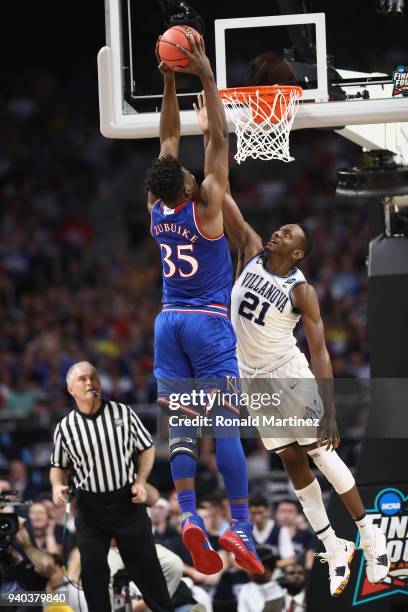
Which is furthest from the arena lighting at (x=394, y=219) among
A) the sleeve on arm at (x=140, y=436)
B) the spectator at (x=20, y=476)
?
the spectator at (x=20, y=476)

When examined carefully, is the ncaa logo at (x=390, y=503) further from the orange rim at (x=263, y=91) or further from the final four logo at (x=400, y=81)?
the orange rim at (x=263, y=91)

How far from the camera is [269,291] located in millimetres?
7926

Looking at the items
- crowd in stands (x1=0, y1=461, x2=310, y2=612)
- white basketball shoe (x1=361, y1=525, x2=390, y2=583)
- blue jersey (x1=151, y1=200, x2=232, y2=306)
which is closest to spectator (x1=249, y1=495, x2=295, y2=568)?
crowd in stands (x1=0, y1=461, x2=310, y2=612)

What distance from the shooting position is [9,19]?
22.1 meters

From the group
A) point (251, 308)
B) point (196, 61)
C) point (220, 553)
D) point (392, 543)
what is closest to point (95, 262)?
point (220, 553)

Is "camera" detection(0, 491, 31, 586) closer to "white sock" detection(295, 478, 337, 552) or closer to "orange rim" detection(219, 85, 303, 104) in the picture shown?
"white sock" detection(295, 478, 337, 552)

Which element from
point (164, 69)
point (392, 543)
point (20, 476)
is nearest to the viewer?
point (164, 69)

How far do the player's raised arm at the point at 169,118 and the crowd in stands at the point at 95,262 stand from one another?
182 inches

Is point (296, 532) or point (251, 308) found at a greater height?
point (251, 308)

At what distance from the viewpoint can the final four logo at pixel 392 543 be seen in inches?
376

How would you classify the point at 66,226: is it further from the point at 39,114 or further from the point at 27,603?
the point at 27,603

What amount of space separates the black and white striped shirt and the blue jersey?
2.13 metres

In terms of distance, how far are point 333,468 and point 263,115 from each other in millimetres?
2498

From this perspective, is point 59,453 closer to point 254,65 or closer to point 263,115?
point 263,115
